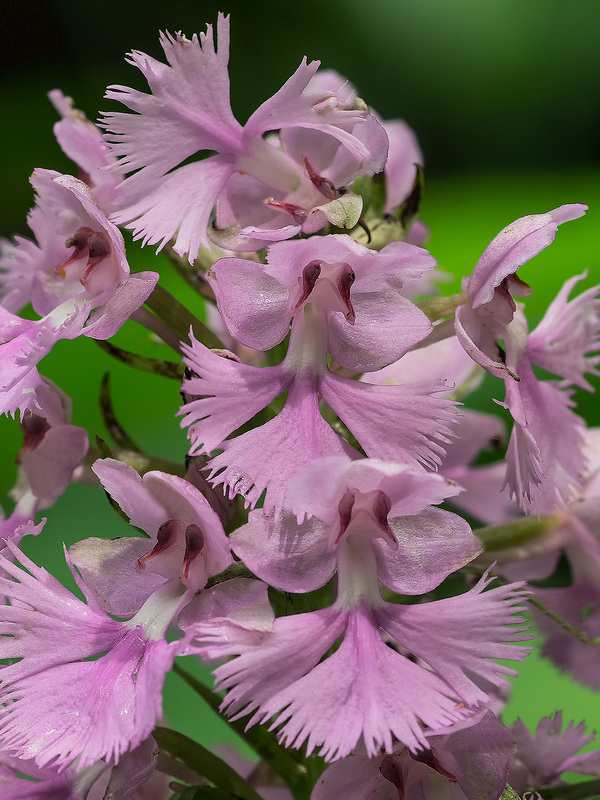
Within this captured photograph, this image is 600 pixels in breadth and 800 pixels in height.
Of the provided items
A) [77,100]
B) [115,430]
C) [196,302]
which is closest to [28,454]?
[115,430]

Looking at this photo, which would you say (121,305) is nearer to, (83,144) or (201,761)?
(83,144)

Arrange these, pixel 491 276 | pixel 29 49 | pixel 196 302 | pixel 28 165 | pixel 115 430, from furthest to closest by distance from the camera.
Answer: pixel 28 165 → pixel 29 49 → pixel 196 302 → pixel 115 430 → pixel 491 276

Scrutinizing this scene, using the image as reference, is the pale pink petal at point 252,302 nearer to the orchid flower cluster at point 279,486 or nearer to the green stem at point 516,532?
the orchid flower cluster at point 279,486

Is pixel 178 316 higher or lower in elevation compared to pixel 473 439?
higher

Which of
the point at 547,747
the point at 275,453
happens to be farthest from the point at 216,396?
the point at 547,747

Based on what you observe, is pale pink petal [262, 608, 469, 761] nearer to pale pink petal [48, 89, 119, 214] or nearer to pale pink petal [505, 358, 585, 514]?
pale pink petal [505, 358, 585, 514]

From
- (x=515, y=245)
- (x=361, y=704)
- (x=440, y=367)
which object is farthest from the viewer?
(x=440, y=367)

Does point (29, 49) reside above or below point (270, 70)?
above

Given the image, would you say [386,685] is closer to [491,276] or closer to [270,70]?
[491,276]
